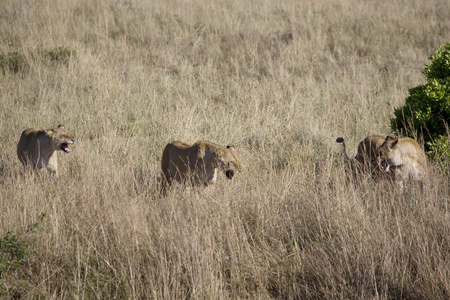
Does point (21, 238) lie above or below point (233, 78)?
below

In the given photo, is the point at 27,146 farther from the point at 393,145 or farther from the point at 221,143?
the point at 393,145

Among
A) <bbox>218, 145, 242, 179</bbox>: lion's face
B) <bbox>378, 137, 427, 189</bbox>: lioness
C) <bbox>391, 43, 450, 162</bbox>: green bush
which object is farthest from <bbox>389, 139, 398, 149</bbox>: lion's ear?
<bbox>218, 145, 242, 179</bbox>: lion's face

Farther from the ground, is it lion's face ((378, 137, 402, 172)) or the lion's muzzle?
lion's face ((378, 137, 402, 172))

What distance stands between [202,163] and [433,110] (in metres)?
3.17

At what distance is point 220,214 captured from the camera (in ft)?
14.6

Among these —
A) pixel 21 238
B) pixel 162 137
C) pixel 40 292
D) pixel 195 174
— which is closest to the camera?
pixel 40 292

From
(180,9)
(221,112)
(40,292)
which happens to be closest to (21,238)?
(40,292)

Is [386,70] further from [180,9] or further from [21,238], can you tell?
[21,238]

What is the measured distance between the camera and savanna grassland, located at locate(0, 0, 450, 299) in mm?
3719

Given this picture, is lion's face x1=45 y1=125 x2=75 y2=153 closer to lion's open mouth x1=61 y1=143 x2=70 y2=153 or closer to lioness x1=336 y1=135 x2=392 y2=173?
lion's open mouth x1=61 y1=143 x2=70 y2=153

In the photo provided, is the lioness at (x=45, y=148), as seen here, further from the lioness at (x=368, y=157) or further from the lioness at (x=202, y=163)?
the lioness at (x=368, y=157)

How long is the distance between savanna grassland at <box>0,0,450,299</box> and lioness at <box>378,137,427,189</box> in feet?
0.58

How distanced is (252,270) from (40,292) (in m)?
1.71

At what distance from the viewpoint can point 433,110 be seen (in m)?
6.09
